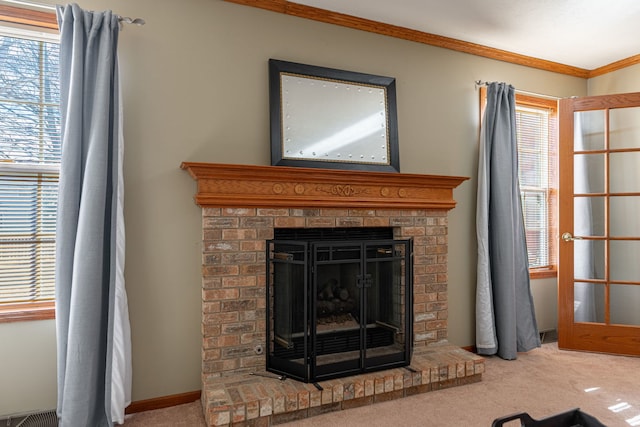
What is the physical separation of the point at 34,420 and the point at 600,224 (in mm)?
4226

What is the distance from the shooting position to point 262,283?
2.47m

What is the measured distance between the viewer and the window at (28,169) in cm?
217

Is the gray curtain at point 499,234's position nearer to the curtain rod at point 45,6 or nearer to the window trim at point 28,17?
the curtain rod at point 45,6

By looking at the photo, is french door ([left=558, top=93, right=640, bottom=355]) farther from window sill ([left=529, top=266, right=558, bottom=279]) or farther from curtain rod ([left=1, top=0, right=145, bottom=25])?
curtain rod ([left=1, top=0, right=145, bottom=25])

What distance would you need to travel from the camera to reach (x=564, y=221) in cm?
339

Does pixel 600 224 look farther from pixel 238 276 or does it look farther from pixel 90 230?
pixel 90 230

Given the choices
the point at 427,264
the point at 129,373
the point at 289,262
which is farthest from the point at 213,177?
the point at 427,264

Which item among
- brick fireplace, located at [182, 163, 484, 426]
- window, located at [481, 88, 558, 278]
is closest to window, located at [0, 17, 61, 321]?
brick fireplace, located at [182, 163, 484, 426]

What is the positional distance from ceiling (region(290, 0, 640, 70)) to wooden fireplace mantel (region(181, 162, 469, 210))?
3.75ft

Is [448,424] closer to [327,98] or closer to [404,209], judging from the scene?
[404,209]

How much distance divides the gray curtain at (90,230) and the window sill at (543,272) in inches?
134

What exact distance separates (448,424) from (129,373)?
1.81 m

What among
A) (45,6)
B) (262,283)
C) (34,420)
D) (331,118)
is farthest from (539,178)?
(34,420)

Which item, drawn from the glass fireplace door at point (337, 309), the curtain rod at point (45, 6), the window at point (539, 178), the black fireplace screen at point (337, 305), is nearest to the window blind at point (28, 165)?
the curtain rod at point (45, 6)
